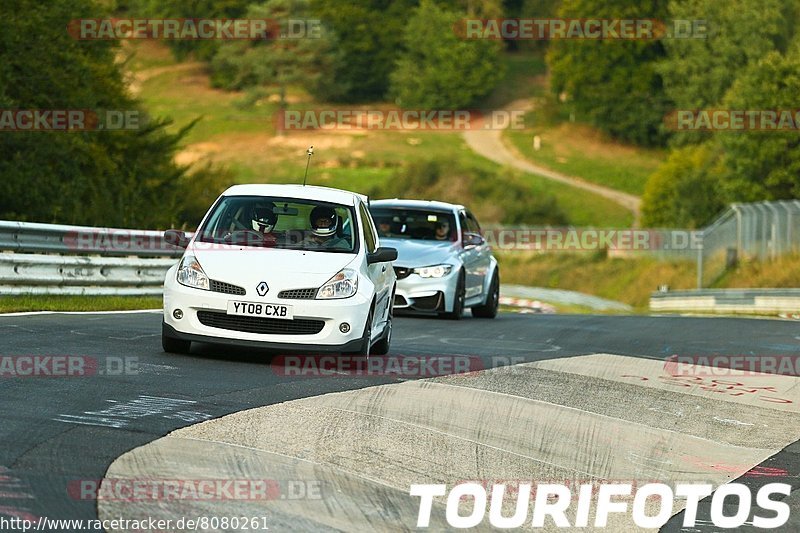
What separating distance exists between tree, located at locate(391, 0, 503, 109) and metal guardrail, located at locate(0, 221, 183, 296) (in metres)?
111

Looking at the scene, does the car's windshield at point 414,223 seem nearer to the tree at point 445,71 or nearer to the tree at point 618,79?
the tree at point 618,79

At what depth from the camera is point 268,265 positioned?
40.1ft

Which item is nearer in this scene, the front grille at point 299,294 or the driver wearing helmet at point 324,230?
the front grille at point 299,294

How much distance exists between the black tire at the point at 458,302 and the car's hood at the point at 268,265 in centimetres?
823

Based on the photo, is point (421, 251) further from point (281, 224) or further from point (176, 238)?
point (176, 238)

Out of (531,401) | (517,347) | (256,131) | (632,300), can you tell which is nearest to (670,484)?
(531,401)

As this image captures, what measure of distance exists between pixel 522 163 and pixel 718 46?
64.4ft

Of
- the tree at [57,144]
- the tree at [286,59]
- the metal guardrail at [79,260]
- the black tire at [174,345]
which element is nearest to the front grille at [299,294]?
the black tire at [174,345]

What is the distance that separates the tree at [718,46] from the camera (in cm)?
9550

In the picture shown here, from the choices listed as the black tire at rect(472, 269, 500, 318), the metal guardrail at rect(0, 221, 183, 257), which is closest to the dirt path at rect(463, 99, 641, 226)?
the black tire at rect(472, 269, 500, 318)

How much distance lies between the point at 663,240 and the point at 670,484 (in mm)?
51640

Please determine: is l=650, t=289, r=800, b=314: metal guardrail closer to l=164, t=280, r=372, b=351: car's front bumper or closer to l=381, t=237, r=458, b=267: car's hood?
l=381, t=237, r=458, b=267: car's hood

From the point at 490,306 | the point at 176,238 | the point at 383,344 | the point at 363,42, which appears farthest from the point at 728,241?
the point at 363,42

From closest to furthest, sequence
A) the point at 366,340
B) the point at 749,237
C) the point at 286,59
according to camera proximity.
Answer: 1. the point at 366,340
2. the point at 749,237
3. the point at 286,59
